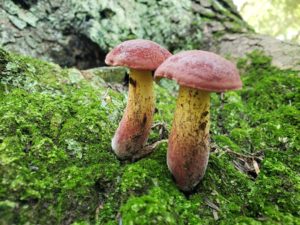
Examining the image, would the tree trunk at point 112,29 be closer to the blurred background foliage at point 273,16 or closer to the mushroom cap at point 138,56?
the mushroom cap at point 138,56

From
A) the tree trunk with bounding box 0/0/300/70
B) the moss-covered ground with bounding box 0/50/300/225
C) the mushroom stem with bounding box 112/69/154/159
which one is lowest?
the moss-covered ground with bounding box 0/50/300/225

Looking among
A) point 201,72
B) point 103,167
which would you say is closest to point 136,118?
point 103,167

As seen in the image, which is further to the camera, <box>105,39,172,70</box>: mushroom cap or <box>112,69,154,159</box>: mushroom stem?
<box>112,69,154,159</box>: mushroom stem

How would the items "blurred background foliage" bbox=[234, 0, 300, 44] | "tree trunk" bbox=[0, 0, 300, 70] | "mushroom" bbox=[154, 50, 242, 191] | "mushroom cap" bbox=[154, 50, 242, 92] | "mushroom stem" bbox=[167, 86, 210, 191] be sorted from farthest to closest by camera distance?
"blurred background foliage" bbox=[234, 0, 300, 44] → "tree trunk" bbox=[0, 0, 300, 70] → "mushroom stem" bbox=[167, 86, 210, 191] → "mushroom" bbox=[154, 50, 242, 191] → "mushroom cap" bbox=[154, 50, 242, 92]

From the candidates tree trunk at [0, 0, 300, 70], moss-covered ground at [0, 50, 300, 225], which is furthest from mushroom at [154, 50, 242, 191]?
tree trunk at [0, 0, 300, 70]

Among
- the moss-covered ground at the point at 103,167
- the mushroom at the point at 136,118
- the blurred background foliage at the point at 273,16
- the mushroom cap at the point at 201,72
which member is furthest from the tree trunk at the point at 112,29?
the blurred background foliage at the point at 273,16

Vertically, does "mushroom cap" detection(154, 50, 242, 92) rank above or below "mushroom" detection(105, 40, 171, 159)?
above

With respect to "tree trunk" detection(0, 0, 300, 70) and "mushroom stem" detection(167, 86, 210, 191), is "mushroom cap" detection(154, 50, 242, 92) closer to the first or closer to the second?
"mushroom stem" detection(167, 86, 210, 191)
